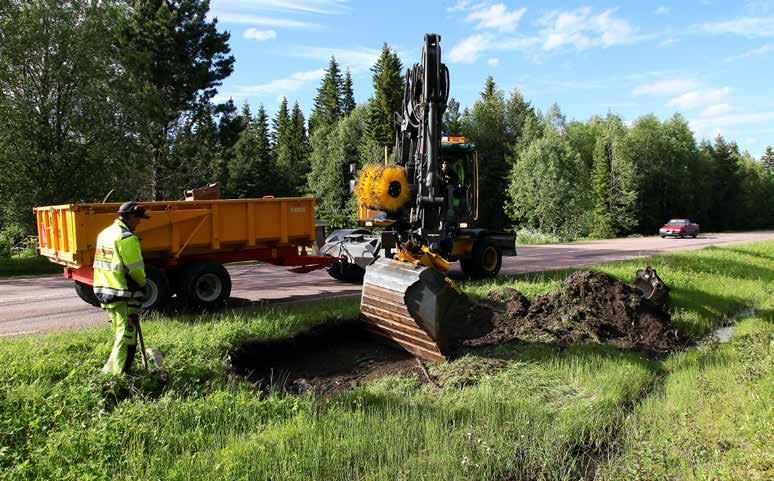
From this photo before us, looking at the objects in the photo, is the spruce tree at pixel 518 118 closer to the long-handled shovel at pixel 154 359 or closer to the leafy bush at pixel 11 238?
the leafy bush at pixel 11 238

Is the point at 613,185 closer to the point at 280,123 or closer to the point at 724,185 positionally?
the point at 724,185

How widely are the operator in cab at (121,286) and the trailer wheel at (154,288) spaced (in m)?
2.67

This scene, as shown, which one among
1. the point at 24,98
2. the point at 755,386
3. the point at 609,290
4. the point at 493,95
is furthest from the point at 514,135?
the point at 755,386

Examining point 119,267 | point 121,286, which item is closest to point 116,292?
point 121,286

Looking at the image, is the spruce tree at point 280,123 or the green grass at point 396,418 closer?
the green grass at point 396,418

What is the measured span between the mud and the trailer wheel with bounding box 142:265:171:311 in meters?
2.19

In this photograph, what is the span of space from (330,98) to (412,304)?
57.4 meters

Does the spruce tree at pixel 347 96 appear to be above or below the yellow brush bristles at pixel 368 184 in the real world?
above

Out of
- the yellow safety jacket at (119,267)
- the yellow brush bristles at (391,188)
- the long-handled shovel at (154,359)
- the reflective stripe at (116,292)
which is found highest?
the yellow brush bristles at (391,188)

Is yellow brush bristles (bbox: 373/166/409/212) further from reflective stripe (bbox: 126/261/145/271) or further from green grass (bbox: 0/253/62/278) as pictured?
green grass (bbox: 0/253/62/278)

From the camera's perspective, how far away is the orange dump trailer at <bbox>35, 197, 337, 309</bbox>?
26.6ft

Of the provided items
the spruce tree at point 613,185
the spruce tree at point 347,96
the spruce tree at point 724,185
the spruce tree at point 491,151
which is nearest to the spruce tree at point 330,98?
the spruce tree at point 347,96

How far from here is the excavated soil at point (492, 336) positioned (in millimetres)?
6652

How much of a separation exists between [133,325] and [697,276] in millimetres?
12889
